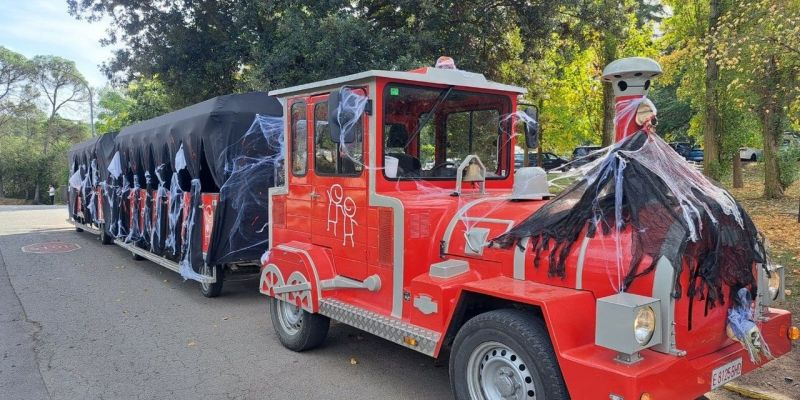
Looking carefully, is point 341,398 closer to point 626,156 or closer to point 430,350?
point 430,350

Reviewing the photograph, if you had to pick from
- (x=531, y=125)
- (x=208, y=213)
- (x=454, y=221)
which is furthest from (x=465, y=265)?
(x=208, y=213)

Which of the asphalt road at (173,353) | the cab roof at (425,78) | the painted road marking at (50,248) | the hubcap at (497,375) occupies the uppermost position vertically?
the cab roof at (425,78)

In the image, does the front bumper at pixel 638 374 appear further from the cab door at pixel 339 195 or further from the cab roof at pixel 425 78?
the cab roof at pixel 425 78

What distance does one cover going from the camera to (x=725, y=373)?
310 cm

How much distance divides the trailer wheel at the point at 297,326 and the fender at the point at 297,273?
0.80ft

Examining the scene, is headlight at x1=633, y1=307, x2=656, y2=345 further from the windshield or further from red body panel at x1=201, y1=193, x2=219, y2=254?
red body panel at x1=201, y1=193, x2=219, y2=254

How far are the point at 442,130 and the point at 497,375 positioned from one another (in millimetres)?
2283

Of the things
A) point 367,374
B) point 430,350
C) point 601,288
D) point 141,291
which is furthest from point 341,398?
point 141,291

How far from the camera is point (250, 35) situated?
12281mm

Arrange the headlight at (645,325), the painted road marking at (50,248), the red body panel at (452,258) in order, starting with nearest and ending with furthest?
the headlight at (645,325), the red body panel at (452,258), the painted road marking at (50,248)

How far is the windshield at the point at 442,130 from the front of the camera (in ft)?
14.8

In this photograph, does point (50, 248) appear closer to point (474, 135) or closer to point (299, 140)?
point (299, 140)

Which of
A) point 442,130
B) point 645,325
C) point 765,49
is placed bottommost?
point 645,325

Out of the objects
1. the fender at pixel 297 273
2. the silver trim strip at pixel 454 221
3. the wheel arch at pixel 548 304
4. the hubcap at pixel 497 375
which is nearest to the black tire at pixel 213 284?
the fender at pixel 297 273
